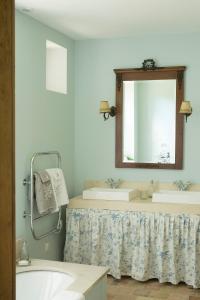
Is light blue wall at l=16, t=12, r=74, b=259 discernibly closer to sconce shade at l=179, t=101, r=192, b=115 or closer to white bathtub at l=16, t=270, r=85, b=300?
white bathtub at l=16, t=270, r=85, b=300

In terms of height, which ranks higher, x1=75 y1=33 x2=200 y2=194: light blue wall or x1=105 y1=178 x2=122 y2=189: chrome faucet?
x1=75 y1=33 x2=200 y2=194: light blue wall

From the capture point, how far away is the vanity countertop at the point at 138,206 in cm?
404

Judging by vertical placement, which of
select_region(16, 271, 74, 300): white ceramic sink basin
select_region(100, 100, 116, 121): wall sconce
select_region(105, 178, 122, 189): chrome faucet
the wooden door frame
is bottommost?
select_region(16, 271, 74, 300): white ceramic sink basin

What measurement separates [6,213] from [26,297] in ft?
7.69

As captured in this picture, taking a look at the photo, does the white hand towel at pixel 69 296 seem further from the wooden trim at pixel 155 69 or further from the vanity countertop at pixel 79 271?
the wooden trim at pixel 155 69

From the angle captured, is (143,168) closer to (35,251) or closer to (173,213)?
(173,213)

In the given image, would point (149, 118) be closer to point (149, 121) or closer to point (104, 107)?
point (149, 121)

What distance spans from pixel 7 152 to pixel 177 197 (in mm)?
3214

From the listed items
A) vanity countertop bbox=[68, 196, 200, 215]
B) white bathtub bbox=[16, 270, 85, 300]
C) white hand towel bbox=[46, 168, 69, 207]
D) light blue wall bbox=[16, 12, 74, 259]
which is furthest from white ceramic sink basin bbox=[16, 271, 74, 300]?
vanity countertop bbox=[68, 196, 200, 215]

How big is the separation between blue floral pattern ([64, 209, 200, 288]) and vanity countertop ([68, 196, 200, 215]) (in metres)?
0.05

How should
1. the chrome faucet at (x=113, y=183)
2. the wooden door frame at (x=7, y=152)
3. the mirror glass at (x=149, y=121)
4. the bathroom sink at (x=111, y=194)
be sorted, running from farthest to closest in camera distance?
the chrome faucet at (x=113, y=183)
the mirror glass at (x=149, y=121)
the bathroom sink at (x=111, y=194)
the wooden door frame at (x=7, y=152)

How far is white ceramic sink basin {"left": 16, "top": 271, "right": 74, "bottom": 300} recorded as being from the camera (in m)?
3.25

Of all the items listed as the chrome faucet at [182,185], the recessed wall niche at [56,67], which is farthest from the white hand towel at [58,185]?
the chrome faucet at [182,185]

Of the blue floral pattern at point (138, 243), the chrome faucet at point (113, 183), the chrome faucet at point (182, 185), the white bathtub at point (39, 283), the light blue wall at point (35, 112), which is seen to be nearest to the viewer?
the white bathtub at point (39, 283)
